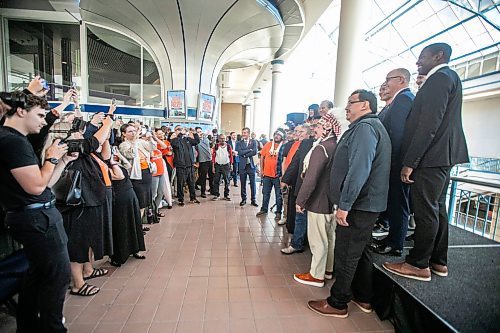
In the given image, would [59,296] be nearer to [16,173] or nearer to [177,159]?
[16,173]

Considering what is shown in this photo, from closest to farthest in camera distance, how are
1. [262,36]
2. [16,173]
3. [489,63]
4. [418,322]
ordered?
1. [16,173]
2. [418,322]
3. [262,36]
4. [489,63]

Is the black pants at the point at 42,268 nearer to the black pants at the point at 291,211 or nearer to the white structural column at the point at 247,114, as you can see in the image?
the black pants at the point at 291,211

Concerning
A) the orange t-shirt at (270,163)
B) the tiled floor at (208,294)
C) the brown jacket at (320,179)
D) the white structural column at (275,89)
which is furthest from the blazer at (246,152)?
the white structural column at (275,89)

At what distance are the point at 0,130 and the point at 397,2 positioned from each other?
1039cm

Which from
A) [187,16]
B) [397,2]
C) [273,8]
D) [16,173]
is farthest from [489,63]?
[16,173]

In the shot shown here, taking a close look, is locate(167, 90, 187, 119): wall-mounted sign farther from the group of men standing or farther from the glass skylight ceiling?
the group of men standing

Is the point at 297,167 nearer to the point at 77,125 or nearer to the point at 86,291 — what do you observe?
the point at 77,125

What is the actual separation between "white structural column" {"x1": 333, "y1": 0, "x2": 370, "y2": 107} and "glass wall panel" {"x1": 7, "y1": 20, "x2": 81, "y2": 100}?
9.79m

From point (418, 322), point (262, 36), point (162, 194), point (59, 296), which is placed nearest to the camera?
point (59, 296)

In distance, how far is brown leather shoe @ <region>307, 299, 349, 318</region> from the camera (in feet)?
6.78

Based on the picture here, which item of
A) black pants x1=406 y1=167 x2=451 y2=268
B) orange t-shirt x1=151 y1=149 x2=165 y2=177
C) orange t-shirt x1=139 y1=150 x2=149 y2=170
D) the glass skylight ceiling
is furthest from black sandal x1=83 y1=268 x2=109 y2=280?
the glass skylight ceiling

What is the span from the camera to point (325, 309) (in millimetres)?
2098

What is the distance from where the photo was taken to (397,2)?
8.21 metres

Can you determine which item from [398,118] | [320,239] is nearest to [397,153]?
[398,118]
